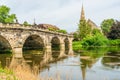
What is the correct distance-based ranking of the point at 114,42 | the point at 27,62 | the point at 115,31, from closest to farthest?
the point at 27,62 < the point at 114,42 < the point at 115,31

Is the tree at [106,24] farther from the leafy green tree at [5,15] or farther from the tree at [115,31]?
the leafy green tree at [5,15]

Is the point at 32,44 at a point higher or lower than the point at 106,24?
lower

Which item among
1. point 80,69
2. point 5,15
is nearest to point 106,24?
point 5,15

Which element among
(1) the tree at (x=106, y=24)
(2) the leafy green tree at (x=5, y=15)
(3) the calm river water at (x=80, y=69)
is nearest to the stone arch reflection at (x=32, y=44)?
(2) the leafy green tree at (x=5, y=15)

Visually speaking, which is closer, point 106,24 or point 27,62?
point 27,62

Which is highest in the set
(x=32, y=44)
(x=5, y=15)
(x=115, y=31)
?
(x=5, y=15)

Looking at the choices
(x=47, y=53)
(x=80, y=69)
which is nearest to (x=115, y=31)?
(x=47, y=53)

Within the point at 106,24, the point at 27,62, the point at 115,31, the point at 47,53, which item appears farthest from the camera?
the point at 106,24

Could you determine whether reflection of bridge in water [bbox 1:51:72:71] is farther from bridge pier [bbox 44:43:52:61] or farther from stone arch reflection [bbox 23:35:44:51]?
stone arch reflection [bbox 23:35:44:51]

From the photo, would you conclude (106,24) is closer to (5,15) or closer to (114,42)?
(114,42)

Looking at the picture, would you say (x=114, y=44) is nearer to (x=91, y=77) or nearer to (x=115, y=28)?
(x=115, y=28)

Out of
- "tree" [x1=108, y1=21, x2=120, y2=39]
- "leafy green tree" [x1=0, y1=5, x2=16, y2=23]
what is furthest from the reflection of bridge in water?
"tree" [x1=108, y1=21, x2=120, y2=39]

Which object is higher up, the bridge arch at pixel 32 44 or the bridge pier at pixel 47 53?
the bridge arch at pixel 32 44

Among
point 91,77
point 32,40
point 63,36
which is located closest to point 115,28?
point 63,36
